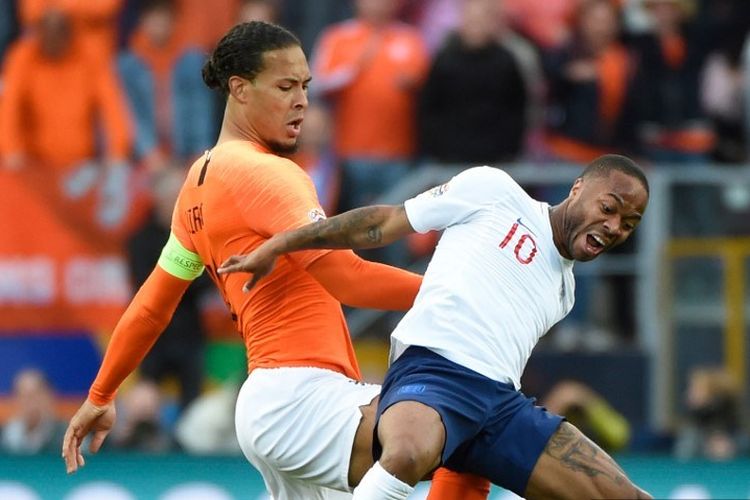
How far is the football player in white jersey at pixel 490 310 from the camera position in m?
5.30

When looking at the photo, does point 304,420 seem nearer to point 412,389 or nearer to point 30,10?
point 412,389

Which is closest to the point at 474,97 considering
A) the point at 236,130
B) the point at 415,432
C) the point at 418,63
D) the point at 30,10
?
the point at 418,63

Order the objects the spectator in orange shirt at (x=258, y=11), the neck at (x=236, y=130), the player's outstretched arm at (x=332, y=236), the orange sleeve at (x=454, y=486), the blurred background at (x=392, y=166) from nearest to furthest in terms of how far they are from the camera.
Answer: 1. the player's outstretched arm at (x=332, y=236)
2. the orange sleeve at (x=454, y=486)
3. the neck at (x=236, y=130)
4. the blurred background at (x=392, y=166)
5. the spectator in orange shirt at (x=258, y=11)

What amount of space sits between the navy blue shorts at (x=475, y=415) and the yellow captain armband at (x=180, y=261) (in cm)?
90

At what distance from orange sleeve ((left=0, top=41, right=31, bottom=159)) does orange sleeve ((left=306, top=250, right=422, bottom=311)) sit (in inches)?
210

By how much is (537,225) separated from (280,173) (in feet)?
2.94

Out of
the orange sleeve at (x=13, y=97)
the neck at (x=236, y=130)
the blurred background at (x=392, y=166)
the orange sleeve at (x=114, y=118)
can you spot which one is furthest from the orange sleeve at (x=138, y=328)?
the orange sleeve at (x=13, y=97)

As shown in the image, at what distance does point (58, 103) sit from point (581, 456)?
589 centimetres

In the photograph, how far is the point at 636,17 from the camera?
Result: 10.8 metres

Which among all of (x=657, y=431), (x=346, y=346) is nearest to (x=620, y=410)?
(x=657, y=431)

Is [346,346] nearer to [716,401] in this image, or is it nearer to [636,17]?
[716,401]

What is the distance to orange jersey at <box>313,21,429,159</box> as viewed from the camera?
10195mm

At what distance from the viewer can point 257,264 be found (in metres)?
5.18

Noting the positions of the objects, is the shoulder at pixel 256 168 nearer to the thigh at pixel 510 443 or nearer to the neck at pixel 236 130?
the neck at pixel 236 130
